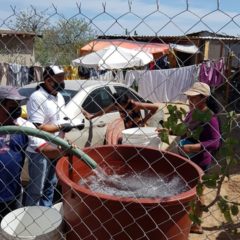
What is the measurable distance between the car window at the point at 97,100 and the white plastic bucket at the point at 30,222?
7.89 ft

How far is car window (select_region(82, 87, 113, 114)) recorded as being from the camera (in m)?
5.18

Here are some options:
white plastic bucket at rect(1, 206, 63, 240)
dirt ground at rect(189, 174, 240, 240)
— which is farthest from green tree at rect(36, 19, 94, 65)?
dirt ground at rect(189, 174, 240, 240)

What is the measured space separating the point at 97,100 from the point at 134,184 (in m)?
2.83

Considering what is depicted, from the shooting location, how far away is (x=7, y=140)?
285 cm

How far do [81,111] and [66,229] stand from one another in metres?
2.52

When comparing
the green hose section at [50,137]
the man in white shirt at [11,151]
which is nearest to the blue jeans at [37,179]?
the man in white shirt at [11,151]

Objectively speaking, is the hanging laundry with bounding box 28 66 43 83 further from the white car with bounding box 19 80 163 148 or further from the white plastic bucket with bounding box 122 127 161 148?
the white plastic bucket with bounding box 122 127 161 148

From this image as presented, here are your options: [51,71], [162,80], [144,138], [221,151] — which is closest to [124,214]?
[221,151]

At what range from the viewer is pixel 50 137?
2.49m

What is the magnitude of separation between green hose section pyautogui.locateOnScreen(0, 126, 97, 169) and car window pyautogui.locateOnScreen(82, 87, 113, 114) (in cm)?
247

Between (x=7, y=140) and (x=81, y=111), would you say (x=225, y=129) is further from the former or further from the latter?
(x=81, y=111)

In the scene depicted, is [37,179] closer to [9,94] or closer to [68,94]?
[9,94]

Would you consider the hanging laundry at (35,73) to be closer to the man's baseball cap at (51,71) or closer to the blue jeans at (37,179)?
the man's baseball cap at (51,71)

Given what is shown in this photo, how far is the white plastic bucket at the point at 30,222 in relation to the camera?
102 inches
